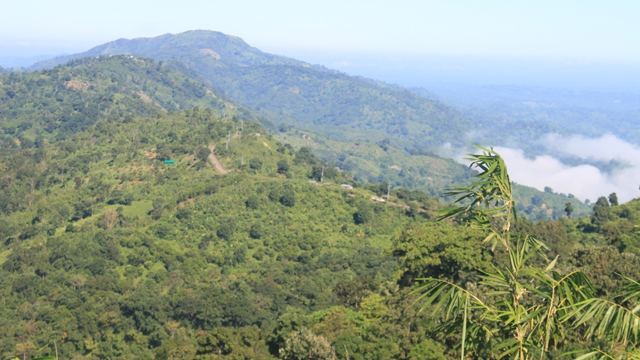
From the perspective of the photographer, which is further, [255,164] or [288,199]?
[255,164]

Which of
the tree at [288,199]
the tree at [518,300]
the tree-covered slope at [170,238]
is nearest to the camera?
the tree at [518,300]

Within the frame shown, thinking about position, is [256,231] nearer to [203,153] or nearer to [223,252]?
[223,252]

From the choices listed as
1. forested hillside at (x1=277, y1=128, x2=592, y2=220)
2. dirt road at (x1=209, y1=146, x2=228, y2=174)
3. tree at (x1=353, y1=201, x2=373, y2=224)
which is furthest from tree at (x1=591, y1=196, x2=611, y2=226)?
forested hillside at (x1=277, y1=128, x2=592, y2=220)

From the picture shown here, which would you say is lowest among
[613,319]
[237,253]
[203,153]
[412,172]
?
[412,172]

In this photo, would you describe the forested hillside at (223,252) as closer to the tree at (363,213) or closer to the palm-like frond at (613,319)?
the tree at (363,213)

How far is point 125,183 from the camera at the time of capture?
78.9 meters

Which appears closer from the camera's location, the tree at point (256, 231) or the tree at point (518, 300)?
the tree at point (518, 300)

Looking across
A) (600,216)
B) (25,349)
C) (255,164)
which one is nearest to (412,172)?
(255,164)

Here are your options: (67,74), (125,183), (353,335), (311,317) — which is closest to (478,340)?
(353,335)

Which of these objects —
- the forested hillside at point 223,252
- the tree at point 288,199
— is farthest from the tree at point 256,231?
the tree at point 288,199

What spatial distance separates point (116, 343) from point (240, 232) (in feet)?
74.8

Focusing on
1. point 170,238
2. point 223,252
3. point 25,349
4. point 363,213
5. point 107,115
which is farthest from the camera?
point 107,115

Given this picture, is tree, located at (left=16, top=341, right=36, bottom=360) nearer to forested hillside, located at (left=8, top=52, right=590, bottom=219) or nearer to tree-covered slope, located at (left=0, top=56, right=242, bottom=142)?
A: forested hillside, located at (left=8, top=52, right=590, bottom=219)

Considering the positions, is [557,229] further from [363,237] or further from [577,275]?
[577,275]
